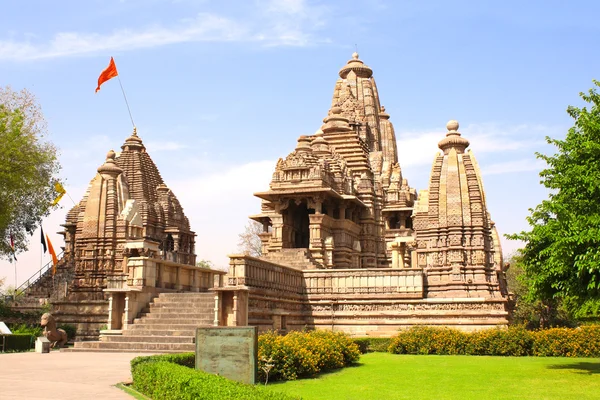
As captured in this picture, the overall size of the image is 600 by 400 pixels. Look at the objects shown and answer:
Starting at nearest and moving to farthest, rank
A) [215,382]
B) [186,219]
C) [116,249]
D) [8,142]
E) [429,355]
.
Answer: [215,382] → [429,355] → [8,142] → [116,249] → [186,219]

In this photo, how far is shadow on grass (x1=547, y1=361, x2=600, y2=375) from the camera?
14263 millimetres

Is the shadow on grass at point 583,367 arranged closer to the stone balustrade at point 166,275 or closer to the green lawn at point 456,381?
the green lawn at point 456,381

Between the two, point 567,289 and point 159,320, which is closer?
point 567,289

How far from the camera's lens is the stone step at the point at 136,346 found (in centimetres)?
1744

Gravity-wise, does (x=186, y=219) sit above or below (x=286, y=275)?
above

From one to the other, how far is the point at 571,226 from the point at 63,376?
9.96 meters

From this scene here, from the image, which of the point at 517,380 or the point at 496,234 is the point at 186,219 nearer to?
the point at 496,234

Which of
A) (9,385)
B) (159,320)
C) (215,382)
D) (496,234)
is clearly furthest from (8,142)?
(496,234)

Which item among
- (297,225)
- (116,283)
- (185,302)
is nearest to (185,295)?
(185,302)

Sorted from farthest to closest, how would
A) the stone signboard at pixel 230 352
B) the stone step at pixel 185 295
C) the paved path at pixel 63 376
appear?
the stone step at pixel 185 295, the stone signboard at pixel 230 352, the paved path at pixel 63 376

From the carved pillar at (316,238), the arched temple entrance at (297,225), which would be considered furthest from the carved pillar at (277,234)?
the carved pillar at (316,238)

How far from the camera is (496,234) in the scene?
36.9 meters

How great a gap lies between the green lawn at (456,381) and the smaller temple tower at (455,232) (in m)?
6.73

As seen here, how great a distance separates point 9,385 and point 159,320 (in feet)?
33.3
